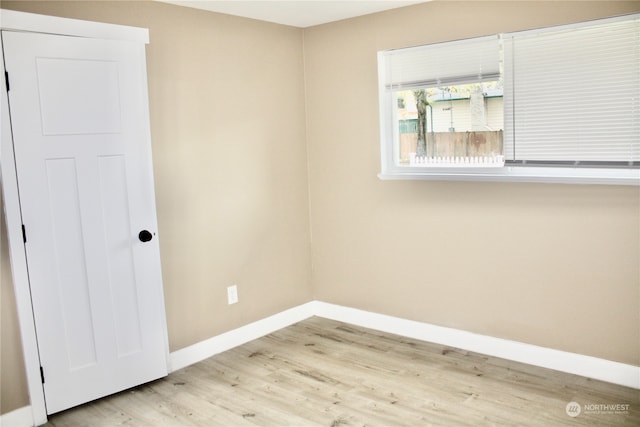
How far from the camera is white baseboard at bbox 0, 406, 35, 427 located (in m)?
2.88

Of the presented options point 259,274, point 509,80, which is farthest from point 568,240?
point 259,274

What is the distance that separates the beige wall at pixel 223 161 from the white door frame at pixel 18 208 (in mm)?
73

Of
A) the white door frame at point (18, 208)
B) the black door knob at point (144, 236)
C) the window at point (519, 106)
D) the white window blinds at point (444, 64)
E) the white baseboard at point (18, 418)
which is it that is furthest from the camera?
the white window blinds at point (444, 64)

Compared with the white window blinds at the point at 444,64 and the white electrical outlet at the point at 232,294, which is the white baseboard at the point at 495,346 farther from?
the white window blinds at the point at 444,64

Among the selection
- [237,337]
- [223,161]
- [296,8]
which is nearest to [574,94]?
[296,8]

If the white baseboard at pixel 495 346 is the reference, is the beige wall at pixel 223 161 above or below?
above

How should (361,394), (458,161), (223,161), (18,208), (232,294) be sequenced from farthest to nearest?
(232,294) → (223,161) → (458,161) → (361,394) → (18,208)

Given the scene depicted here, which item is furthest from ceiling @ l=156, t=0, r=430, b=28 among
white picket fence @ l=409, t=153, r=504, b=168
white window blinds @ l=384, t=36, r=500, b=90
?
white picket fence @ l=409, t=153, r=504, b=168

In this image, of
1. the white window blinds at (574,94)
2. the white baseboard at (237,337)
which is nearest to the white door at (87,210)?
the white baseboard at (237,337)

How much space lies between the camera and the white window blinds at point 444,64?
11.3 feet

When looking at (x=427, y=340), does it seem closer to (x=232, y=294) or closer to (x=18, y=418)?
(x=232, y=294)

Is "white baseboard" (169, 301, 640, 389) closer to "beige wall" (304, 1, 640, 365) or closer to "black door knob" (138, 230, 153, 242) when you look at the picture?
"beige wall" (304, 1, 640, 365)

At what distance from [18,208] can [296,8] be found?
81.2 inches

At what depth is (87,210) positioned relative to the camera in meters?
3.10
